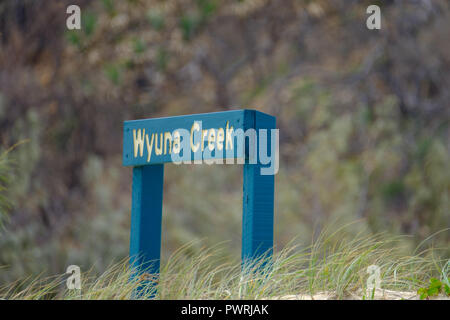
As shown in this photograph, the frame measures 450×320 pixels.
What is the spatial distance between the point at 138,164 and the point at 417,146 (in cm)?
701

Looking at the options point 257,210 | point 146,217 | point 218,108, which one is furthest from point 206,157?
point 218,108

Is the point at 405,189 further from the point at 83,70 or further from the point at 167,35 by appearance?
the point at 83,70

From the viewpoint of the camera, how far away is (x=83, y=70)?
10.6 m

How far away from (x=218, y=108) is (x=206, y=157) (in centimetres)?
860

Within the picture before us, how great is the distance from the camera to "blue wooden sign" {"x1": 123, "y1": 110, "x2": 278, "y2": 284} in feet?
11.0

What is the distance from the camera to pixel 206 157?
11.4 feet

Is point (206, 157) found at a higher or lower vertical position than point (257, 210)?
higher

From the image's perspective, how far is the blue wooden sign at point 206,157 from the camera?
3.34 meters

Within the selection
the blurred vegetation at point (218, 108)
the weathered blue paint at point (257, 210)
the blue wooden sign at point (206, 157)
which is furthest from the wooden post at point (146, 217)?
the blurred vegetation at point (218, 108)

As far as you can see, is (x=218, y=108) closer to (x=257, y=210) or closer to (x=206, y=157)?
(x=206, y=157)

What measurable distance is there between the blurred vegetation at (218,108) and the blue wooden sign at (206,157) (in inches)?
179

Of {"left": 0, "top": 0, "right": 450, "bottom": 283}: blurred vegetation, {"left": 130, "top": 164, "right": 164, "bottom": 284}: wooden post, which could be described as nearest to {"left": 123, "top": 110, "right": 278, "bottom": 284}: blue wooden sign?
{"left": 130, "top": 164, "right": 164, "bottom": 284}: wooden post

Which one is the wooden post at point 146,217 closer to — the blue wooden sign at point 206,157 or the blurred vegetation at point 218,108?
the blue wooden sign at point 206,157
